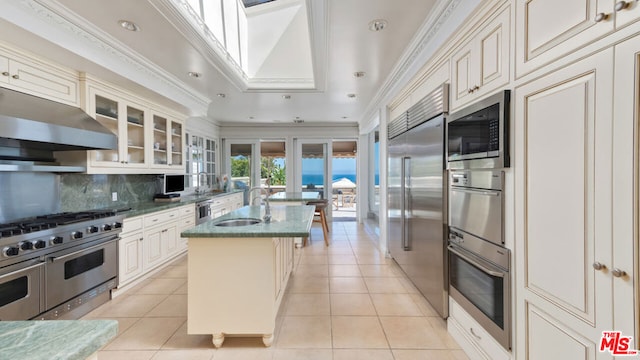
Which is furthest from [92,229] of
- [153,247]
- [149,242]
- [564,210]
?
[564,210]

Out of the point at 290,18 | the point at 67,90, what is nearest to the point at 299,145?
the point at 290,18

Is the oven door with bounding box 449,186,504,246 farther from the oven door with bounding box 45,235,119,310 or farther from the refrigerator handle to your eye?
the oven door with bounding box 45,235,119,310

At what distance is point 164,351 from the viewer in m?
2.02

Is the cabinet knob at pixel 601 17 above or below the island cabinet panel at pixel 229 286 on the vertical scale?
above

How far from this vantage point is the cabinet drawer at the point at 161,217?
10.9 ft

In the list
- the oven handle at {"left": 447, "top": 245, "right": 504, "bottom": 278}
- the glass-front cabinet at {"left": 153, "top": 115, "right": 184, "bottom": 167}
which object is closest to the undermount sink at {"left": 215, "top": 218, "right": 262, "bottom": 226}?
the oven handle at {"left": 447, "top": 245, "right": 504, "bottom": 278}

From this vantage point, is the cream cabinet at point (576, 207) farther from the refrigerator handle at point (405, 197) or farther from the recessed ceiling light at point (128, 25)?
the recessed ceiling light at point (128, 25)

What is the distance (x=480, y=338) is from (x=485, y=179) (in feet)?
3.47

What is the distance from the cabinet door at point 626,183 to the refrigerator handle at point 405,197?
80.5 inches

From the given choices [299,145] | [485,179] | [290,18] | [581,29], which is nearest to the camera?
[581,29]

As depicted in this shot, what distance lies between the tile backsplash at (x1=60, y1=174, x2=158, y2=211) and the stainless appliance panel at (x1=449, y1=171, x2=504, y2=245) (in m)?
3.77

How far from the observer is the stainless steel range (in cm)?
193

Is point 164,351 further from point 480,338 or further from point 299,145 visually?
point 299,145

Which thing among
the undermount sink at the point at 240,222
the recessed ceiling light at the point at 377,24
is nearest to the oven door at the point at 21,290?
the undermount sink at the point at 240,222
